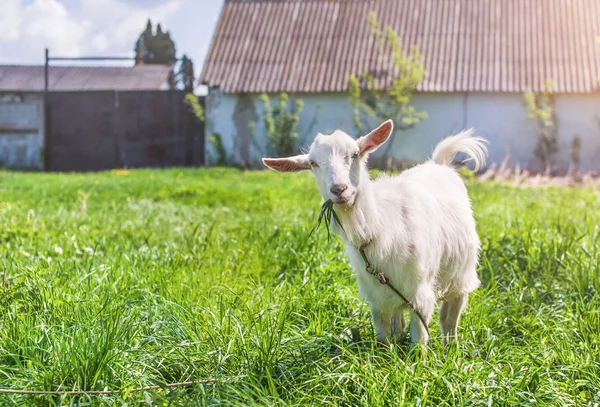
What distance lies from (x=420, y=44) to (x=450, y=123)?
→ 2955 millimetres

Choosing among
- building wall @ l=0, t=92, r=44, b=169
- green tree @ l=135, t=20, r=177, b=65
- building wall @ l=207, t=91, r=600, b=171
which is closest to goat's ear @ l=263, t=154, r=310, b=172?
building wall @ l=207, t=91, r=600, b=171

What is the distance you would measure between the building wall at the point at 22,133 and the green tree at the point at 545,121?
14.5 metres

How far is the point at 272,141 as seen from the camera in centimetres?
1875

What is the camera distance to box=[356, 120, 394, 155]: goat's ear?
3.34m

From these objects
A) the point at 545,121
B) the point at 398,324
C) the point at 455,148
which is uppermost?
the point at 545,121

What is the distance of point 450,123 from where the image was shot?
739 inches

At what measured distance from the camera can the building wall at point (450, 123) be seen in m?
18.2

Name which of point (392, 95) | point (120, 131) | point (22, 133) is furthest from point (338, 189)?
point (22, 133)

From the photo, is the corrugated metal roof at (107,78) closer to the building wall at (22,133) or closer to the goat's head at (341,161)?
the building wall at (22,133)

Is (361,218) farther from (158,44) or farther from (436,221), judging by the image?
(158,44)

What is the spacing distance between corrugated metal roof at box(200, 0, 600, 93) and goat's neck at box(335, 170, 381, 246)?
15.7 meters

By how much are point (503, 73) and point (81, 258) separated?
1592 cm

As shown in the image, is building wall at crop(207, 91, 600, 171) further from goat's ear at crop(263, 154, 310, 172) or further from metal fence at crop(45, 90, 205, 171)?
goat's ear at crop(263, 154, 310, 172)

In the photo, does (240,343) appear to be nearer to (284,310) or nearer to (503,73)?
(284,310)
